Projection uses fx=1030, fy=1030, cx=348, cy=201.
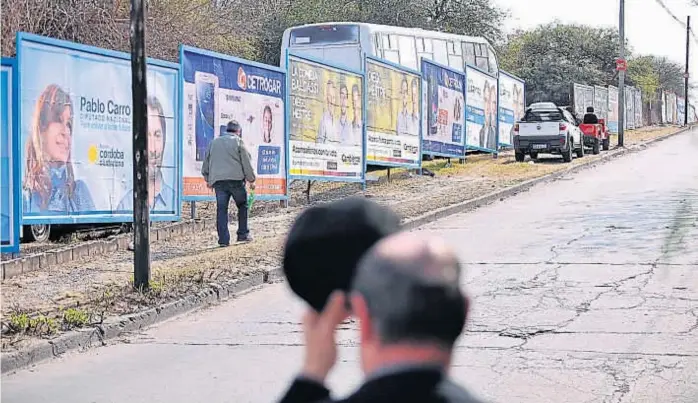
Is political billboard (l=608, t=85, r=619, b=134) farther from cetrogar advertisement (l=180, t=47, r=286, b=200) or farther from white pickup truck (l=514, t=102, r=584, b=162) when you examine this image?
cetrogar advertisement (l=180, t=47, r=286, b=200)

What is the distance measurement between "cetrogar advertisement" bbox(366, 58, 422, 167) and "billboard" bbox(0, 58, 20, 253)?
37.6 feet

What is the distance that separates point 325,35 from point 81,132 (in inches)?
624

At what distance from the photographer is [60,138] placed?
1166 cm

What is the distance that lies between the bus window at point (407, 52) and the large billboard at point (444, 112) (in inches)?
80.8

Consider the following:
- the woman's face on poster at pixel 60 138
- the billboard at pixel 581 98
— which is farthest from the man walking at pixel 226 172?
the billboard at pixel 581 98

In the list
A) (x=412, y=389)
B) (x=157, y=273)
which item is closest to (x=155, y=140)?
(x=157, y=273)

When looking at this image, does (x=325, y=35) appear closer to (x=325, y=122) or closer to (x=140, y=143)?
(x=325, y=122)

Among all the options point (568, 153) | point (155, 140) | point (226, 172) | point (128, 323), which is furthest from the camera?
point (568, 153)

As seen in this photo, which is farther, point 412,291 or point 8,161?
point 8,161

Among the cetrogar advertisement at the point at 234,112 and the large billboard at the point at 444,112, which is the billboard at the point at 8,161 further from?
the large billboard at the point at 444,112

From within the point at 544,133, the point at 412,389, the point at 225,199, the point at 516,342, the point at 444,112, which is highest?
the point at 444,112

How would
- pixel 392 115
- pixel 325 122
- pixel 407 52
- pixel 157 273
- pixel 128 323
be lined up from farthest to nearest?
pixel 407 52
pixel 392 115
pixel 325 122
pixel 157 273
pixel 128 323

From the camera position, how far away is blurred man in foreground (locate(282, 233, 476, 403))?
1.33 m

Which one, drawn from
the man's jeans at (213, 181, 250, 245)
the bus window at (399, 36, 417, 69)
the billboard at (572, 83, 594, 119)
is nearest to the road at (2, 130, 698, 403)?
the man's jeans at (213, 181, 250, 245)
